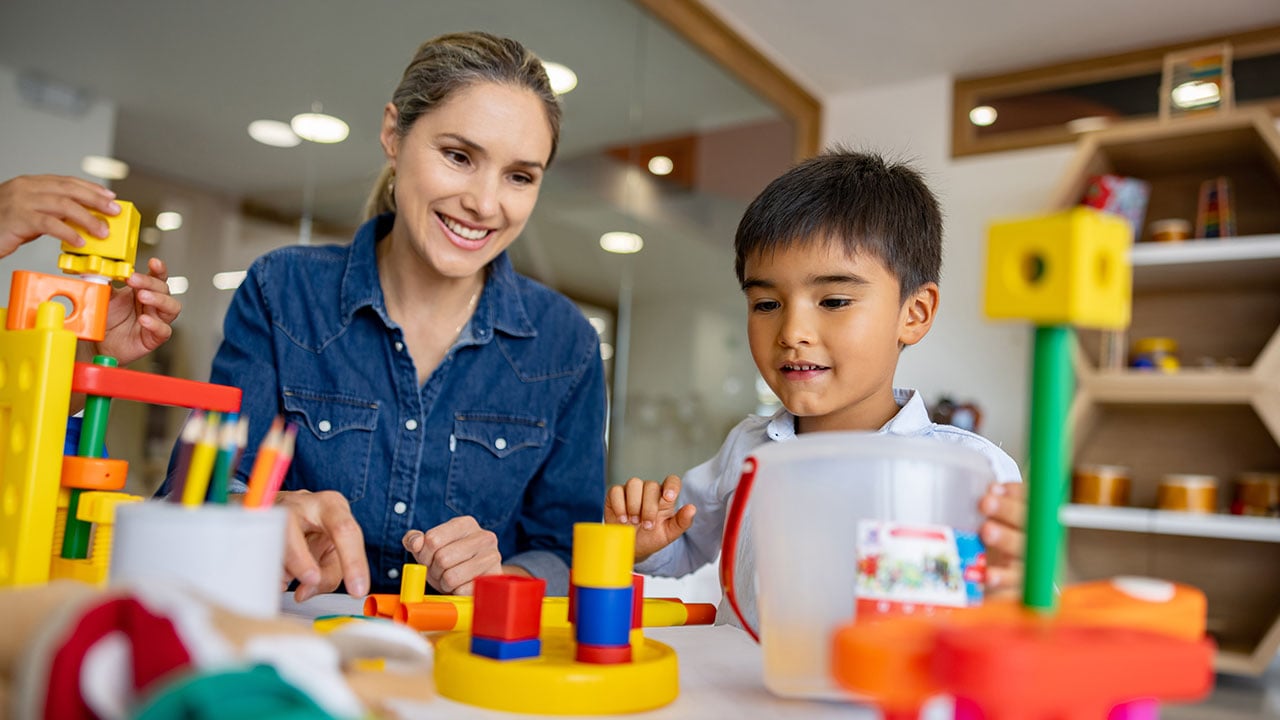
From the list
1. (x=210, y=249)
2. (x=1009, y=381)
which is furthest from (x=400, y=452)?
(x=1009, y=381)

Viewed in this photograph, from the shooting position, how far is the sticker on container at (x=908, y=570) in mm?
507

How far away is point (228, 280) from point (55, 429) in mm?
1340

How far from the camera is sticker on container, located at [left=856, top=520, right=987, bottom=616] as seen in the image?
1.66 ft

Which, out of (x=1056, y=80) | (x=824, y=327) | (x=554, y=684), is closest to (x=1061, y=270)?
(x=554, y=684)

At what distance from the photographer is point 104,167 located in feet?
5.46

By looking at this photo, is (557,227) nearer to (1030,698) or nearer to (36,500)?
(36,500)

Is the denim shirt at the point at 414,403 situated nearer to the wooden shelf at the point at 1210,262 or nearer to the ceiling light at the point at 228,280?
the ceiling light at the point at 228,280

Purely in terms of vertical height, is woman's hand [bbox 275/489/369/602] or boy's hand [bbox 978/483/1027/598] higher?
boy's hand [bbox 978/483/1027/598]

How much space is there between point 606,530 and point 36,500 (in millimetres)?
338

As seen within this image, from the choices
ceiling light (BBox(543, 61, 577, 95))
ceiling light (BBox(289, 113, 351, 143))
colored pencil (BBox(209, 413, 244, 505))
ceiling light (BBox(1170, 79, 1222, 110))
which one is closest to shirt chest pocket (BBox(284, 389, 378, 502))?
colored pencil (BBox(209, 413, 244, 505))

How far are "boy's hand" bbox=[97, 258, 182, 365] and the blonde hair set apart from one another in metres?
0.44

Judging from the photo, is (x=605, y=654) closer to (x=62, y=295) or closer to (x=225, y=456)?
(x=225, y=456)

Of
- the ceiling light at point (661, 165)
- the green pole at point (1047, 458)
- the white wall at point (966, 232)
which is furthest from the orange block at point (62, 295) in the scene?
the white wall at point (966, 232)

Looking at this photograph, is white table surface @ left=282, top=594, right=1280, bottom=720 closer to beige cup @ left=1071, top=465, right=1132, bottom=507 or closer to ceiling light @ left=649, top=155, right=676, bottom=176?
ceiling light @ left=649, top=155, right=676, bottom=176
